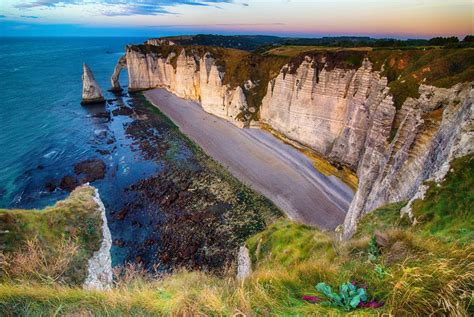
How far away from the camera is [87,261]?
1343cm

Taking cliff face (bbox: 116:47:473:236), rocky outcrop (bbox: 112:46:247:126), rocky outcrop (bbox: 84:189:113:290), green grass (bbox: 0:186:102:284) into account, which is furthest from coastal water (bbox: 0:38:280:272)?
cliff face (bbox: 116:47:473:236)

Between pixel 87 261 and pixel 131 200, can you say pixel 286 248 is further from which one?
pixel 131 200

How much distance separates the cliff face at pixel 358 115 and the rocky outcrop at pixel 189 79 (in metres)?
0.19

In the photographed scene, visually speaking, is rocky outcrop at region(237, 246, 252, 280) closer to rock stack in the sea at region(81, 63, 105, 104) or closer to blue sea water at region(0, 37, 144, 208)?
blue sea water at region(0, 37, 144, 208)

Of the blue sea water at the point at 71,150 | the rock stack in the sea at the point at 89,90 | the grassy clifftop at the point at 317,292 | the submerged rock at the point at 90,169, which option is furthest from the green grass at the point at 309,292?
the rock stack in the sea at the point at 89,90

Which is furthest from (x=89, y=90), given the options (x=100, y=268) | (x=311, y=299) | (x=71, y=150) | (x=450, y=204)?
Result: (x=311, y=299)

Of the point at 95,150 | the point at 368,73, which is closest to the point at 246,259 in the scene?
the point at 368,73

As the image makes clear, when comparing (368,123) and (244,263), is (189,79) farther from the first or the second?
(244,263)

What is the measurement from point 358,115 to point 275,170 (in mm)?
10907

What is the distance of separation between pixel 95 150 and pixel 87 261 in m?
30.2

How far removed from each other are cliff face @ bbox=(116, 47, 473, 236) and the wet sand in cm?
251

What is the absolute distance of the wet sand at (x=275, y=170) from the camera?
25797 millimetres

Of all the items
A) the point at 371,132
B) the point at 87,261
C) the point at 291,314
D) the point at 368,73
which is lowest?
the point at 87,261

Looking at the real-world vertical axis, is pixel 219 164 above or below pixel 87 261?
below
